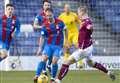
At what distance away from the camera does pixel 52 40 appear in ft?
48.4

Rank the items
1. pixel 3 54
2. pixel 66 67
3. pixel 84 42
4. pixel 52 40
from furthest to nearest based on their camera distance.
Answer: pixel 3 54
pixel 52 40
pixel 84 42
pixel 66 67

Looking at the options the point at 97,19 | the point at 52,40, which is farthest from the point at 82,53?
the point at 97,19

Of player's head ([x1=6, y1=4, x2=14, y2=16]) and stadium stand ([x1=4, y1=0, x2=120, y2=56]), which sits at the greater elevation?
player's head ([x1=6, y1=4, x2=14, y2=16])

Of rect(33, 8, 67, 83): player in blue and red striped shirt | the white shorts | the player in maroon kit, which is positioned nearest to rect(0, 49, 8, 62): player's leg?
rect(33, 8, 67, 83): player in blue and red striped shirt

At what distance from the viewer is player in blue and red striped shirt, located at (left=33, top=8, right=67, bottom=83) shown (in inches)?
567

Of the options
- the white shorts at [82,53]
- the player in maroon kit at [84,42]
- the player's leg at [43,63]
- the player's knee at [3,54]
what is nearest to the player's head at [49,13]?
the player in maroon kit at [84,42]

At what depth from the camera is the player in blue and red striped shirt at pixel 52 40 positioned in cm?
1441

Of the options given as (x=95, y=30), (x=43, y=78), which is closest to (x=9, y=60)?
(x=95, y=30)

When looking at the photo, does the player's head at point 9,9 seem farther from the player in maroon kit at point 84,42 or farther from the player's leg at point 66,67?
the player's leg at point 66,67

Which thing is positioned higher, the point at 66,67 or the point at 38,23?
the point at 38,23

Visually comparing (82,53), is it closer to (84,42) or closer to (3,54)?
(84,42)

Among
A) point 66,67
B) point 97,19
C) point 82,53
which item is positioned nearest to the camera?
point 66,67

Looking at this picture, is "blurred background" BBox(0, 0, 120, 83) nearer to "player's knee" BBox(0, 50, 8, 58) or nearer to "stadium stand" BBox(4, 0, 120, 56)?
"stadium stand" BBox(4, 0, 120, 56)

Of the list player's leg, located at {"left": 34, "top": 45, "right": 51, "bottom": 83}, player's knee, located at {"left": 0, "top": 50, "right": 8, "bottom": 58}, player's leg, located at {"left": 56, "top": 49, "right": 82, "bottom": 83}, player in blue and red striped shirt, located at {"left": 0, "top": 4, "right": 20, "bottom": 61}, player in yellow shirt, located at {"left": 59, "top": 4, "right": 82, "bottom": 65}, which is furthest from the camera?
player in yellow shirt, located at {"left": 59, "top": 4, "right": 82, "bottom": 65}
